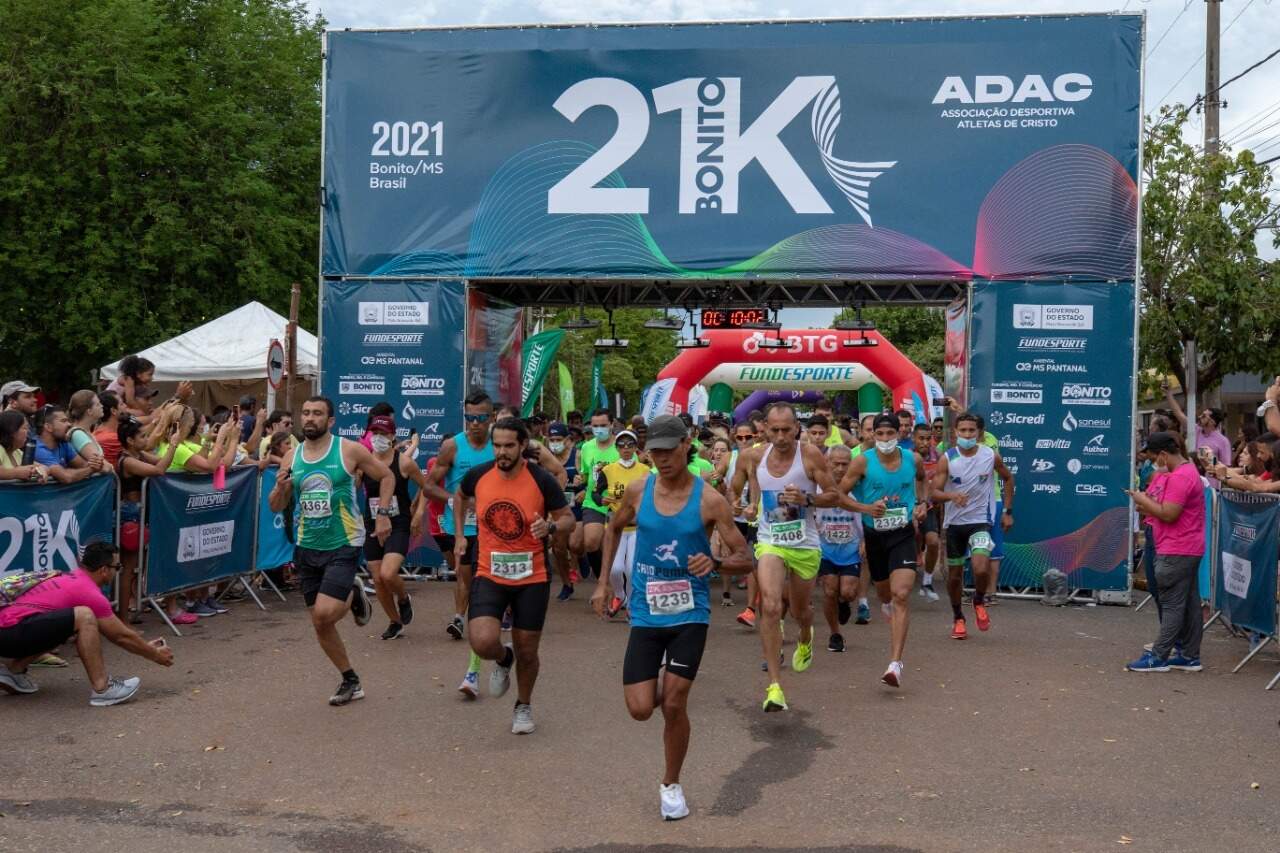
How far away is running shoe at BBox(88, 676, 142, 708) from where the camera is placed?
25.1 ft

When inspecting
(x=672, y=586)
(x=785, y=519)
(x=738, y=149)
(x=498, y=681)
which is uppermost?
(x=738, y=149)

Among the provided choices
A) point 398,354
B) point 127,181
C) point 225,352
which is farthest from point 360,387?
point 127,181

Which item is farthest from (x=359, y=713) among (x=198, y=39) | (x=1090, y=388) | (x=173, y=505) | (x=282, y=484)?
(x=198, y=39)

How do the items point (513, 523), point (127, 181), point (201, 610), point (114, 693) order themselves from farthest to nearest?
point (127, 181), point (201, 610), point (114, 693), point (513, 523)

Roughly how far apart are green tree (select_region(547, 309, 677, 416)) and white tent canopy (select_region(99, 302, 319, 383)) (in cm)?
2620

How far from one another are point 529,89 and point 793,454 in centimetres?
832

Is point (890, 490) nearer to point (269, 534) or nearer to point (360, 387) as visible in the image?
point (269, 534)

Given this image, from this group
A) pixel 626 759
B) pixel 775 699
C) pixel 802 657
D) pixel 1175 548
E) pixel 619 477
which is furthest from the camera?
pixel 619 477

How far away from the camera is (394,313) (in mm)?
14992

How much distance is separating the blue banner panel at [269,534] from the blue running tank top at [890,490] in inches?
247

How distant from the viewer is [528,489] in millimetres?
7148

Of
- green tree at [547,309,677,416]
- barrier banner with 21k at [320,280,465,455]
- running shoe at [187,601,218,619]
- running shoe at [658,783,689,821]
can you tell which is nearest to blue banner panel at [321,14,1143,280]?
barrier banner with 21k at [320,280,465,455]

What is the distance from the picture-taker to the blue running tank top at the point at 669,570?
18.6ft

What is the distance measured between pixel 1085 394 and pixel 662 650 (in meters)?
9.59
